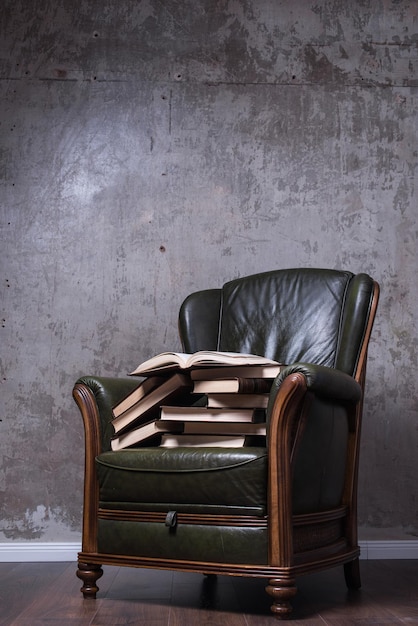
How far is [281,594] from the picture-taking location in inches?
86.0

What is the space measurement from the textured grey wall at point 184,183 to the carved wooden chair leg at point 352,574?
33.3 inches

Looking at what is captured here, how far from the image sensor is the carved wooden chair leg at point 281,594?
219cm

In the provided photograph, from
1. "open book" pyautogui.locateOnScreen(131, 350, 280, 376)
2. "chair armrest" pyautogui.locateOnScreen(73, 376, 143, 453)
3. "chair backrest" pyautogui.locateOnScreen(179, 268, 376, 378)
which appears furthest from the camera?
"chair backrest" pyautogui.locateOnScreen(179, 268, 376, 378)

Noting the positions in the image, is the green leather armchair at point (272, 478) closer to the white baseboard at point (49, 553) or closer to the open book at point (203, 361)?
the open book at point (203, 361)

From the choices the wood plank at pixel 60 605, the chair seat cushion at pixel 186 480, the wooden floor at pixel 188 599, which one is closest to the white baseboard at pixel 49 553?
the wooden floor at pixel 188 599

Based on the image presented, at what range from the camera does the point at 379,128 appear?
3.79 meters

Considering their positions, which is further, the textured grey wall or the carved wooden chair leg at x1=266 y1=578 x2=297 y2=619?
the textured grey wall

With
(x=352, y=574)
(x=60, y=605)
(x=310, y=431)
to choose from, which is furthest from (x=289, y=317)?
(x=60, y=605)

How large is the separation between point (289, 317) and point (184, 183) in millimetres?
1093

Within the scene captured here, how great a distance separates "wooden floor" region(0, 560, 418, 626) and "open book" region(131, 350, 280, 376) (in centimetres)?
75

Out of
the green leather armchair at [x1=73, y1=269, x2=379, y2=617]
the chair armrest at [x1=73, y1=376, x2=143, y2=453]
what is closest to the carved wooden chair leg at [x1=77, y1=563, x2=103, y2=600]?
the green leather armchair at [x1=73, y1=269, x2=379, y2=617]

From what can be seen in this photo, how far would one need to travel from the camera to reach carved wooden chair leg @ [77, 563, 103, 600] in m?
2.52

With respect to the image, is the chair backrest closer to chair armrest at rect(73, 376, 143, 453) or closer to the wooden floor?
chair armrest at rect(73, 376, 143, 453)

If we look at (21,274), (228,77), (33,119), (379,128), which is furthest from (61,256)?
(379,128)
